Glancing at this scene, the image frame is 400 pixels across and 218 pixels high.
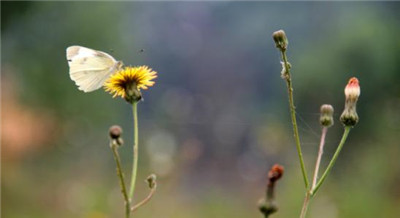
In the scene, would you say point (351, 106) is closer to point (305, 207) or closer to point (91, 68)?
point (305, 207)

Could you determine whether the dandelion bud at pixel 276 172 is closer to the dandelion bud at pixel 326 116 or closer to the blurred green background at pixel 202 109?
the dandelion bud at pixel 326 116

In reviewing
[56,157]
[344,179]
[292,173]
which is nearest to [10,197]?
[56,157]

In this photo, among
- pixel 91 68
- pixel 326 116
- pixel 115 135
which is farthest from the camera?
pixel 91 68

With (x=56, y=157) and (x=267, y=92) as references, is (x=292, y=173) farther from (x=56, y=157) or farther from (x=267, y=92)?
(x=267, y=92)

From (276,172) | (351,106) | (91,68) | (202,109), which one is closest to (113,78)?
(91,68)

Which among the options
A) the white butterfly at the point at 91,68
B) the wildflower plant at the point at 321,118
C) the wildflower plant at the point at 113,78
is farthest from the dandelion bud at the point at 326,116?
the white butterfly at the point at 91,68

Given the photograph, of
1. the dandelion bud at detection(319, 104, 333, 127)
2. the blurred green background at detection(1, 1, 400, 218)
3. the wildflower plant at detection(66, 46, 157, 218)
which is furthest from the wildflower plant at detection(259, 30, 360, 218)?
the blurred green background at detection(1, 1, 400, 218)
